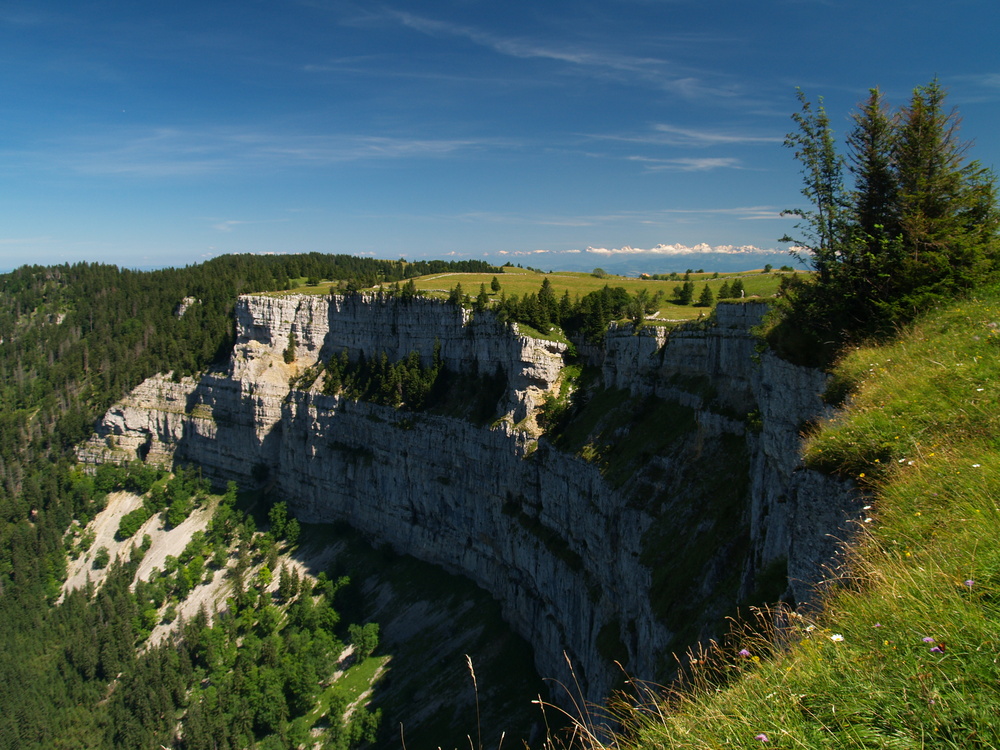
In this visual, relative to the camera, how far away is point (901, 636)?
5996 mm

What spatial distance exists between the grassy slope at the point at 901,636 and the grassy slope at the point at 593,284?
3255 cm

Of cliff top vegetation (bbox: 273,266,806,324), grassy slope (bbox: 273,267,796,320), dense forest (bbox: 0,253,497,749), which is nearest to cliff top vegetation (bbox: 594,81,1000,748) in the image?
cliff top vegetation (bbox: 273,266,806,324)

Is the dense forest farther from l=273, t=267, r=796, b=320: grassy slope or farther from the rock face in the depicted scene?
l=273, t=267, r=796, b=320: grassy slope

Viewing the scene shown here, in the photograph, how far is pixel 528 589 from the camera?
51500mm

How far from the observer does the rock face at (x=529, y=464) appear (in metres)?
21.2

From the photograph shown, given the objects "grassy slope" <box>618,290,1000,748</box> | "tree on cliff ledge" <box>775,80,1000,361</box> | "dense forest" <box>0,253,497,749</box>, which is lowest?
"dense forest" <box>0,253,497,749</box>

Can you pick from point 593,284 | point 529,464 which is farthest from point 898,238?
point 593,284

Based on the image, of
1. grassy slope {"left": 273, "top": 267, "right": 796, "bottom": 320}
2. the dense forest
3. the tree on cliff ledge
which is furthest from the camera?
the dense forest

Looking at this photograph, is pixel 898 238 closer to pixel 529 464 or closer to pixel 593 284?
pixel 529 464

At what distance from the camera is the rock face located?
21.2m

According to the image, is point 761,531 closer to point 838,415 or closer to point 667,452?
point 838,415

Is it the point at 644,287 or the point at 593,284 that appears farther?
the point at 593,284

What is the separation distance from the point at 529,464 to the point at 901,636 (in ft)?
151

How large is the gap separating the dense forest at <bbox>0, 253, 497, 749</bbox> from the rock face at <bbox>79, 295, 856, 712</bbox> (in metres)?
8.24
